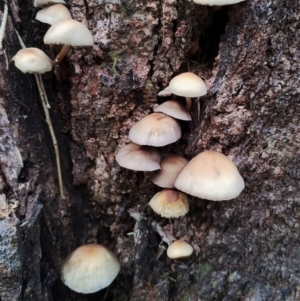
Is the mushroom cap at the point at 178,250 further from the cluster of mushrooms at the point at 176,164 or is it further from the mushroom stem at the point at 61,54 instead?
the mushroom stem at the point at 61,54

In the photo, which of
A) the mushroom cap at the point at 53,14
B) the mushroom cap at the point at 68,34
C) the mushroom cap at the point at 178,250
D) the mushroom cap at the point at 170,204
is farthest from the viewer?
the mushroom cap at the point at 178,250

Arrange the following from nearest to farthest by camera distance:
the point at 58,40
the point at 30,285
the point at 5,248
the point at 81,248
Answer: the point at 58,40, the point at 5,248, the point at 30,285, the point at 81,248

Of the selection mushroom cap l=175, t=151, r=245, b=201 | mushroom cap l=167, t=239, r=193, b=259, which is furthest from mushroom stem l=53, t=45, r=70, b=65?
mushroom cap l=167, t=239, r=193, b=259

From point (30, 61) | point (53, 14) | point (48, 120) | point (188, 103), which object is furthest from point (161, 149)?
point (53, 14)

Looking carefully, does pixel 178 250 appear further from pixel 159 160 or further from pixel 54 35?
pixel 54 35

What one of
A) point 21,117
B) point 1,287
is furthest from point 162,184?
point 1,287

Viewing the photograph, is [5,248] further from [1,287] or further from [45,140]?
[45,140]

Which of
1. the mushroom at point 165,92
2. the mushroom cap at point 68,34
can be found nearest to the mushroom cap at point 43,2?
the mushroom cap at point 68,34
